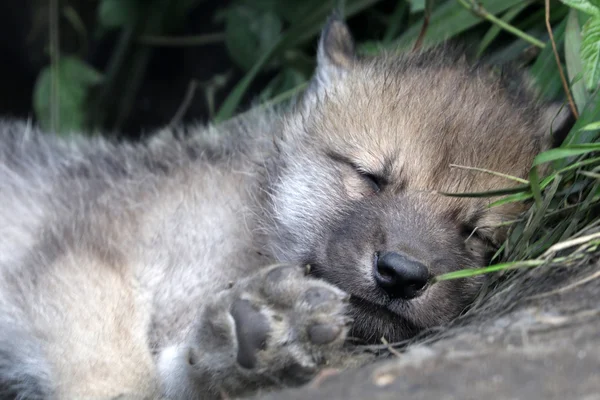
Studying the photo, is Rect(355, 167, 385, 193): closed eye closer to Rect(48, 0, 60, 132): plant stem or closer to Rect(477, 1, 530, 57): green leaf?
Rect(477, 1, 530, 57): green leaf

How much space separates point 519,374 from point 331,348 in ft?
2.10

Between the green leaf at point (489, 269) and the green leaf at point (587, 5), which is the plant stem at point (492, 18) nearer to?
the green leaf at point (587, 5)

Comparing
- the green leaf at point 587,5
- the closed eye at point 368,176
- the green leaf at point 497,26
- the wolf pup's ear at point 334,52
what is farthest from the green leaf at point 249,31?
the green leaf at point 587,5

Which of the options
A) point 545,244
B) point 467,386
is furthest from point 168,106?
point 467,386

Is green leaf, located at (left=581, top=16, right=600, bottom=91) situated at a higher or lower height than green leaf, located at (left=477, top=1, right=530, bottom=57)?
lower

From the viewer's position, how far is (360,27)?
4.37 metres

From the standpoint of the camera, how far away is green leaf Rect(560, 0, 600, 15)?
2340 mm

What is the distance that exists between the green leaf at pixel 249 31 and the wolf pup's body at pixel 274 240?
1.11 m

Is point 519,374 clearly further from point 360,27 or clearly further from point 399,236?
point 360,27

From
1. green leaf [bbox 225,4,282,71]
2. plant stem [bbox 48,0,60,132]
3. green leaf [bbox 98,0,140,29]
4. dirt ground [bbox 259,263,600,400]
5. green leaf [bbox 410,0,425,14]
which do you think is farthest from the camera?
green leaf [bbox 98,0,140,29]

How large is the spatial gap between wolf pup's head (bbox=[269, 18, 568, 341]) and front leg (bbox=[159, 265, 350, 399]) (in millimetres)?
186

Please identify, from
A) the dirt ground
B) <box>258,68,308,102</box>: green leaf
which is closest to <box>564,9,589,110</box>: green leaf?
the dirt ground

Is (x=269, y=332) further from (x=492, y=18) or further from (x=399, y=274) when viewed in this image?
(x=492, y=18)

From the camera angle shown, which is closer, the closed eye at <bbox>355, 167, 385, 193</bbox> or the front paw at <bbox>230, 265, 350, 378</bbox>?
the front paw at <bbox>230, 265, 350, 378</bbox>
